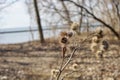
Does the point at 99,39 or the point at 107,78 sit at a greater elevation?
the point at 99,39

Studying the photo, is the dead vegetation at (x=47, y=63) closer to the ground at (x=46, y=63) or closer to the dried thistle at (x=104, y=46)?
the ground at (x=46, y=63)

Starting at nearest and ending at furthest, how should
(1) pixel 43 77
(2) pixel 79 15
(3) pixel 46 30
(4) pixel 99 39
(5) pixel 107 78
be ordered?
(4) pixel 99 39 → (5) pixel 107 78 → (1) pixel 43 77 → (2) pixel 79 15 → (3) pixel 46 30

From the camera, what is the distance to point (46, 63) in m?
15.1

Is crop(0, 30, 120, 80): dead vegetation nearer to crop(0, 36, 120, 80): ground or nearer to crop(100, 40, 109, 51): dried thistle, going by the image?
crop(0, 36, 120, 80): ground

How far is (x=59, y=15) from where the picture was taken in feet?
61.8

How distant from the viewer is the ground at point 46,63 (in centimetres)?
1218

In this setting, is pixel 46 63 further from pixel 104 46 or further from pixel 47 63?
pixel 104 46

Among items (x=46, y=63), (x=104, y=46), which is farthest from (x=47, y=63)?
(x=104, y=46)

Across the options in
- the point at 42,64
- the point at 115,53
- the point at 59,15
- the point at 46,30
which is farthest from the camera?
the point at 46,30

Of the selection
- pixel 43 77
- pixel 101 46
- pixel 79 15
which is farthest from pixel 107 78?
pixel 101 46

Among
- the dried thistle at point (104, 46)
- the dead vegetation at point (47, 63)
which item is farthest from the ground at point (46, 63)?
the dried thistle at point (104, 46)

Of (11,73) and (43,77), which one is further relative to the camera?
(11,73)

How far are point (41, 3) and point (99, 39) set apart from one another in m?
18.0

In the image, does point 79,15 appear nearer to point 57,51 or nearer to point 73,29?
point 57,51
